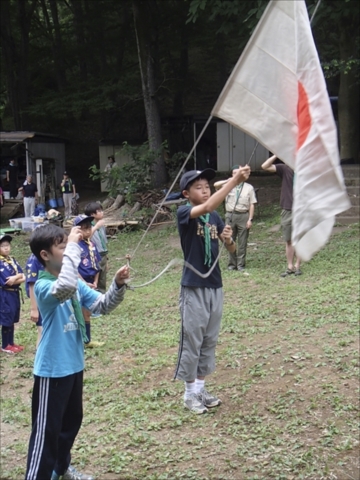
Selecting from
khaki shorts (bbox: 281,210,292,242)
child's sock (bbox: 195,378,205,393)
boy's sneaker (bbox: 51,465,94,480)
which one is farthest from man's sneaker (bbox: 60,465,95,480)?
khaki shorts (bbox: 281,210,292,242)

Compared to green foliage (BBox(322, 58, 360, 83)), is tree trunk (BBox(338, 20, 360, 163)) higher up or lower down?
lower down

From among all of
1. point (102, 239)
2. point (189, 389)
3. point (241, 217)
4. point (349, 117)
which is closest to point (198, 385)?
point (189, 389)

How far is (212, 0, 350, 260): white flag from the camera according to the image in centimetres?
299

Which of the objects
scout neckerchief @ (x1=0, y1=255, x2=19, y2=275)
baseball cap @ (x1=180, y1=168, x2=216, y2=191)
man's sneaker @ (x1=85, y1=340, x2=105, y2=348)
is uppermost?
baseball cap @ (x1=180, y1=168, x2=216, y2=191)

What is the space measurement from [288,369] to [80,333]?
290 cm

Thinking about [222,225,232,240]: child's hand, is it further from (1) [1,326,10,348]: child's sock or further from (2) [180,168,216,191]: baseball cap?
(1) [1,326,10,348]: child's sock

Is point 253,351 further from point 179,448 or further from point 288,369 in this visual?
point 179,448

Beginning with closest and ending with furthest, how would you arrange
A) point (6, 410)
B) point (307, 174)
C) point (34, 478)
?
1. point (307, 174)
2. point (34, 478)
3. point (6, 410)

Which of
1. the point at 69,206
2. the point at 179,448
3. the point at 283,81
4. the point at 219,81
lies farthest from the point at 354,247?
the point at 219,81

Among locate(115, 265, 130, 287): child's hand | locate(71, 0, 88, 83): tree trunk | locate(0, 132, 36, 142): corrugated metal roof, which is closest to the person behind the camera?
locate(115, 265, 130, 287): child's hand

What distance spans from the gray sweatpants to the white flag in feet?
6.13

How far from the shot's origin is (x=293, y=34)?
11.1 ft

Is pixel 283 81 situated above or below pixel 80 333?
above

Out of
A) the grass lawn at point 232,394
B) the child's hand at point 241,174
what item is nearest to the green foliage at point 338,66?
the grass lawn at point 232,394
